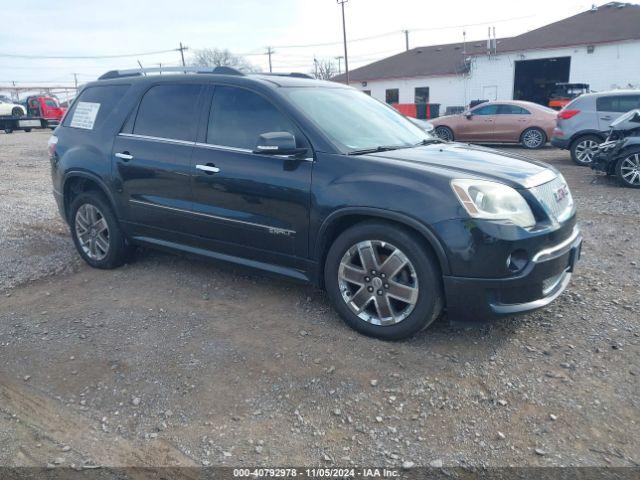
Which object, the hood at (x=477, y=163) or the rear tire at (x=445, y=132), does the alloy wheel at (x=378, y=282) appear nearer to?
the hood at (x=477, y=163)

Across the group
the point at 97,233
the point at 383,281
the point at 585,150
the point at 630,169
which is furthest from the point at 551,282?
the point at 585,150

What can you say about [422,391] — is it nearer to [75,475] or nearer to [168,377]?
[168,377]

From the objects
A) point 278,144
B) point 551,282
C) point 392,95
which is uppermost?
point 392,95

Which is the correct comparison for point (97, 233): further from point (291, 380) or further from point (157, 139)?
point (291, 380)

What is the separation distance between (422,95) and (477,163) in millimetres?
35404

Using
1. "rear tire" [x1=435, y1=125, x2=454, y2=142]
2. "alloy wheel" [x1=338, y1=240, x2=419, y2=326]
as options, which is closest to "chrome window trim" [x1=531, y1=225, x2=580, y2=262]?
"alloy wheel" [x1=338, y1=240, x2=419, y2=326]

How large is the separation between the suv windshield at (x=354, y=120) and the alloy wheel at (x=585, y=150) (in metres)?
8.64

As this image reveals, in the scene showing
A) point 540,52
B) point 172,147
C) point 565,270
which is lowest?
point 565,270

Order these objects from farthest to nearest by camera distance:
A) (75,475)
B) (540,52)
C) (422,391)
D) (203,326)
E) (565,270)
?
(540,52) < (203,326) < (565,270) < (422,391) < (75,475)

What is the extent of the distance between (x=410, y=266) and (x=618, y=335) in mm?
1571

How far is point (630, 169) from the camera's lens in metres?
8.98

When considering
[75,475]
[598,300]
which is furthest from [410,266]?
[75,475]

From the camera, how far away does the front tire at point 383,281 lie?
11.3ft

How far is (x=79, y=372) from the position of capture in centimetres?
346
